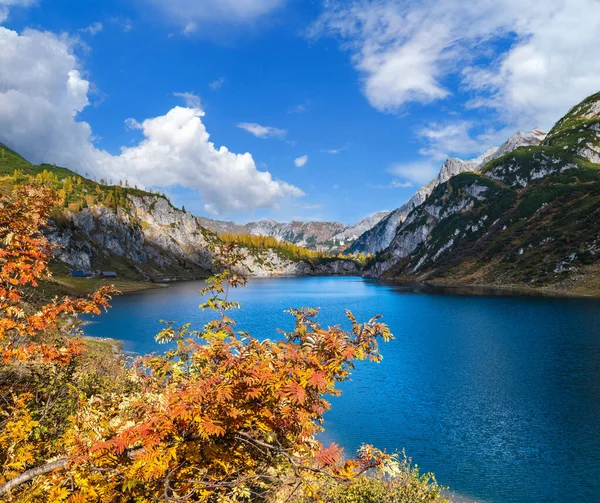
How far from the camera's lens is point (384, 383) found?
4466cm

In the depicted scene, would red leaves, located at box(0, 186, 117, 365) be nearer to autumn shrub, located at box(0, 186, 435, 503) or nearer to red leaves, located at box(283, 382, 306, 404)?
autumn shrub, located at box(0, 186, 435, 503)

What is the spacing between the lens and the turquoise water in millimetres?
24438

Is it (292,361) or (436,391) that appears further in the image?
(436,391)

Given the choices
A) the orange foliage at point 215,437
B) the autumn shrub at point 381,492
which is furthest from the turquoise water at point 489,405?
the orange foliage at point 215,437

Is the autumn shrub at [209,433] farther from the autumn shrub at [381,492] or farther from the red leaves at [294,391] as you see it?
the autumn shrub at [381,492]

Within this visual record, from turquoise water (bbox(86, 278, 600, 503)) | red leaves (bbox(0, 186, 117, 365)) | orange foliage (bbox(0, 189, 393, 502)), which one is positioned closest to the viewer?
orange foliage (bbox(0, 189, 393, 502))

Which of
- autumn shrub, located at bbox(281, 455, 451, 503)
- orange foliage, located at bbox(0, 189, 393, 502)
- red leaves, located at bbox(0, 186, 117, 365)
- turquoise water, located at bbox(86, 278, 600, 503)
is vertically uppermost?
red leaves, located at bbox(0, 186, 117, 365)

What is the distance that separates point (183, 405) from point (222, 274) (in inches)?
260

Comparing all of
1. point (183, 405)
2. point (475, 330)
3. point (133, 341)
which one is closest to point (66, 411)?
point (183, 405)

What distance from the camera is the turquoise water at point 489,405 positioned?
2444 centimetres

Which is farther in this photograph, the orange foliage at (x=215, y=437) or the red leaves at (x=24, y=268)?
the red leaves at (x=24, y=268)

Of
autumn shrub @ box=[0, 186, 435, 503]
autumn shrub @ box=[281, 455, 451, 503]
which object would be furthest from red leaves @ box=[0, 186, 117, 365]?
autumn shrub @ box=[281, 455, 451, 503]

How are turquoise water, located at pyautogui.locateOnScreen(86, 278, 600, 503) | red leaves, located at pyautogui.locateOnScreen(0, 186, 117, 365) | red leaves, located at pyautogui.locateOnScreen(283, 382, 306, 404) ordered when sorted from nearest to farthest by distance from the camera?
red leaves, located at pyautogui.locateOnScreen(283, 382, 306, 404) < red leaves, located at pyautogui.locateOnScreen(0, 186, 117, 365) < turquoise water, located at pyautogui.locateOnScreen(86, 278, 600, 503)

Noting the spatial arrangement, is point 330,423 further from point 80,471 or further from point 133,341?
point 133,341
